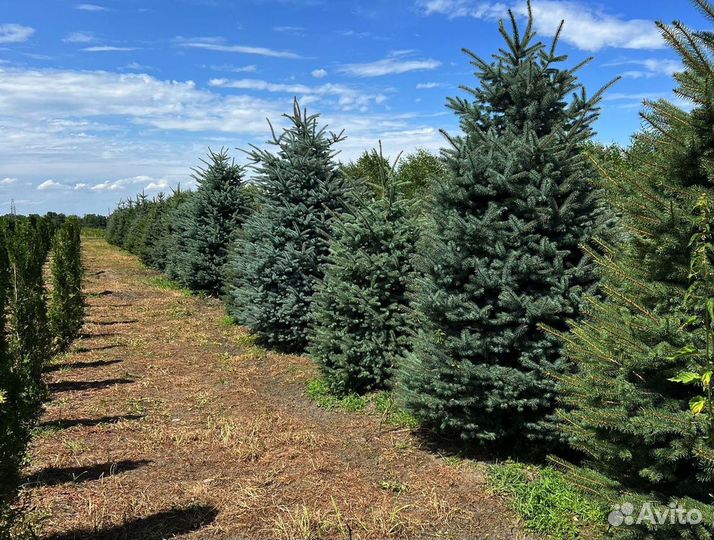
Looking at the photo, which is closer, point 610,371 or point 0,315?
point 610,371

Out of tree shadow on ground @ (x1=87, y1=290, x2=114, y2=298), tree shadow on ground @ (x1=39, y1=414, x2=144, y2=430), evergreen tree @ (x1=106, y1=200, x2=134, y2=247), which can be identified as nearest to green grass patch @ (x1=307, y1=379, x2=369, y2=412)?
tree shadow on ground @ (x1=39, y1=414, x2=144, y2=430)

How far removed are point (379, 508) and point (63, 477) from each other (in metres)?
2.63

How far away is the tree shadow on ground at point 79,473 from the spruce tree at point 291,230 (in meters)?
4.20

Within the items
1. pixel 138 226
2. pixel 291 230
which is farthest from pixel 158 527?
pixel 138 226

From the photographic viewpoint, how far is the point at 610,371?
2871 millimetres

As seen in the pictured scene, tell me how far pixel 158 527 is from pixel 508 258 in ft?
10.8

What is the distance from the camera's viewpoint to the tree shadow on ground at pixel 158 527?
11.4 feet

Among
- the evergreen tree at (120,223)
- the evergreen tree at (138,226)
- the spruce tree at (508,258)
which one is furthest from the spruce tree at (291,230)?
the evergreen tree at (120,223)

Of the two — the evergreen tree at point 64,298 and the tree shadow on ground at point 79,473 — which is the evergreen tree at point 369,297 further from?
the evergreen tree at point 64,298

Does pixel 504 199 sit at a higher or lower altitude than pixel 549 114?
lower

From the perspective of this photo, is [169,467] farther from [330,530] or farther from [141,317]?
[141,317]

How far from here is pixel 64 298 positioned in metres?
10.2

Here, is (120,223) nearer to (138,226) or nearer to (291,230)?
(138,226)

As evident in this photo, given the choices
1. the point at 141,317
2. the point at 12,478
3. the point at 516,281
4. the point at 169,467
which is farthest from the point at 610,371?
the point at 141,317
